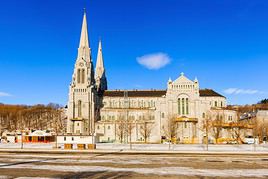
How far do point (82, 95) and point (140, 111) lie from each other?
2222cm

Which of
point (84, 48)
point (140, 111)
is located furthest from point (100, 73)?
point (140, 111)

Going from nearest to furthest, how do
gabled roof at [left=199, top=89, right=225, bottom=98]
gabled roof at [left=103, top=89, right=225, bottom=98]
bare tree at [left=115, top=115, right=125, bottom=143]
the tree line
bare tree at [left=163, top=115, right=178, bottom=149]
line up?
bare tree at [left=163, top=115, right=178, bottom=149] → bare tree at [left=115, top=115, right=125, bottom=143] → gabled roof at [left=199, top=89, right=225, bottom=98] → gabled roof at [left=103, top=89, right=225, bottom=98] → the tree line

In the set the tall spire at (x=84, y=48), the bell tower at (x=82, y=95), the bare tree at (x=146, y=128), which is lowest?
the bare tree at (x=146, y=128)

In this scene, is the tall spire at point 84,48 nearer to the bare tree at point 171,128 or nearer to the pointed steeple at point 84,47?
the pointed steeple at point 84,47

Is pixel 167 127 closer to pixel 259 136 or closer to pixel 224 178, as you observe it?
pixel 259 136

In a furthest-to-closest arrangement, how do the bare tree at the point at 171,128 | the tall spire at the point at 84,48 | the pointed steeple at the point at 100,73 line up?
the pointed steeple at the point at 100,73
the tall spire at the point at 84,48
the bare tree at the point at 171,128

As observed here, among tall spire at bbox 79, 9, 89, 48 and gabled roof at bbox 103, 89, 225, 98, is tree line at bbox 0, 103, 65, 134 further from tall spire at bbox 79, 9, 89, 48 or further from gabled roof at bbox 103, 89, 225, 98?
tall spire at bbox 79, 9, 89, 48

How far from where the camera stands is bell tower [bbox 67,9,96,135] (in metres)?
111

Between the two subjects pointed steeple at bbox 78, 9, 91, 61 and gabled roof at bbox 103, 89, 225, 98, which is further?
gabled roof at bbox 103, 89, 225, 98

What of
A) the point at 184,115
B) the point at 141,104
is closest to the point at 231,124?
the point at 184,115

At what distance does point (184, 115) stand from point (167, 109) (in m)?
5.95

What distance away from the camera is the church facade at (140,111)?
98500 millimetres

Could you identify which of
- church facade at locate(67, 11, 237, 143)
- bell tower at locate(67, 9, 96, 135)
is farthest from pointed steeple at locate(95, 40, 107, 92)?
bell tower at locate(67, 9, 96, 135)

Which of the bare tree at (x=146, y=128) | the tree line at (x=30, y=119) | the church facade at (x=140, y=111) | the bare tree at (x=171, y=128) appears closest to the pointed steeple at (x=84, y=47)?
the church facade at (x=140, y=111)
